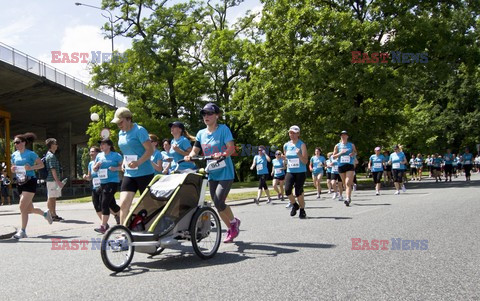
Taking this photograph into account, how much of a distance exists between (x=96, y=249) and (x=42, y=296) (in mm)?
2832

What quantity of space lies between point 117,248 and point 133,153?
170 centimetres

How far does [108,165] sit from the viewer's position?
901cm

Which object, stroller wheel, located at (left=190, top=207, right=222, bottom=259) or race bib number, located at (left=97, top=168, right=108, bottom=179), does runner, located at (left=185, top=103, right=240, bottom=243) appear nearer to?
stroller wheel, located at (left=190, top=207, right=222, bottom=259)

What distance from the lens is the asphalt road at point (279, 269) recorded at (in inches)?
175

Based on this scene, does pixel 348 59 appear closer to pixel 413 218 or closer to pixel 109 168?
pixel 413 218

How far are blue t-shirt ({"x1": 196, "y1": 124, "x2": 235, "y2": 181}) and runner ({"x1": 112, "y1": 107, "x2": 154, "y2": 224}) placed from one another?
0.79m

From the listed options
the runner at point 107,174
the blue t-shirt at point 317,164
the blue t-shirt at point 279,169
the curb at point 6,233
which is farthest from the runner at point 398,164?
the curb at point 6,233

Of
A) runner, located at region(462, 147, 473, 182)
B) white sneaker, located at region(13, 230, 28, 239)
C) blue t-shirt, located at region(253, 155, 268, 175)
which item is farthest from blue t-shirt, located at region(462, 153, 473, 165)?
white sneaker, located at region(13, 230, 28, 239)

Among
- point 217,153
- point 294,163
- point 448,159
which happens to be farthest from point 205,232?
point 448,159

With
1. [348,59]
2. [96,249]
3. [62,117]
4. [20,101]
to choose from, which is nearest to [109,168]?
[96,249]

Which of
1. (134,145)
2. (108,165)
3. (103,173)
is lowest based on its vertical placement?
(103,173)

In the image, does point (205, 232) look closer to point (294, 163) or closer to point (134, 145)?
point (134, 145)

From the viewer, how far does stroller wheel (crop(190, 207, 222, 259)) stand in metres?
5.98

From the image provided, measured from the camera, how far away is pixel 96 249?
24.3 ft
